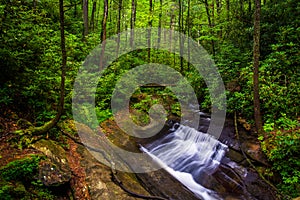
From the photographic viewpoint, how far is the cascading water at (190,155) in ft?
26.5

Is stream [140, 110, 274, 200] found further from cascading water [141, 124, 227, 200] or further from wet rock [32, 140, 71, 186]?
wet rock [32, 140, 71, 186]

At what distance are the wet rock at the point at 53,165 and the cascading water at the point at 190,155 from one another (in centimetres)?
420

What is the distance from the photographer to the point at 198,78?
14.4 meters

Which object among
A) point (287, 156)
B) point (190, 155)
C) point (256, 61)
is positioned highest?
point (256, 61)

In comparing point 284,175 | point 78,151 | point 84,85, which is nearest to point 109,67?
point 84,85

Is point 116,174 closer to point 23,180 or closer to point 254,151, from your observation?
point 23,180

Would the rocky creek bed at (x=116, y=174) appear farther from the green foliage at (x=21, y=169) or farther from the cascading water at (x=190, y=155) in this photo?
the cascading water at (x=190, y=155)

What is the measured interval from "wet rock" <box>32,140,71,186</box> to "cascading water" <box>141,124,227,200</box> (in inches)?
165

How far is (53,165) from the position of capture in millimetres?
5344

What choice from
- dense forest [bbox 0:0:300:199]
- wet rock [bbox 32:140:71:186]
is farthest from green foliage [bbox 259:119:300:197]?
wet rock [bbox 32:140:71:186]

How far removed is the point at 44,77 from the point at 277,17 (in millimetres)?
11512

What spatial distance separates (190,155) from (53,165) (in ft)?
19.8

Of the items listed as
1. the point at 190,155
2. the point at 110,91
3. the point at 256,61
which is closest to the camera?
the point at 256,61

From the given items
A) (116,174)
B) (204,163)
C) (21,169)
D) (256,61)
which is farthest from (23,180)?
(256,61)
